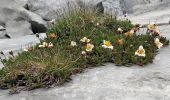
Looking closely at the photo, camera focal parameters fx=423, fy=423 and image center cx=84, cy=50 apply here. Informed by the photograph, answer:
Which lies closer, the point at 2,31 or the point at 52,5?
the point at 2,31

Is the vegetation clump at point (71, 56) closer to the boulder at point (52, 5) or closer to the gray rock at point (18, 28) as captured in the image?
the gray rock at point (18, 28)

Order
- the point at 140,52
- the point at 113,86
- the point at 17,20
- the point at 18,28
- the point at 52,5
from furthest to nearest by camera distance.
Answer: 1. the point at 52,5
2. the point at 17,20
3. the point at 18,28
4. the point at 140,52
5. the point at 113,86

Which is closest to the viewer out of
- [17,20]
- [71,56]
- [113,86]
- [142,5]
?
[113,86]

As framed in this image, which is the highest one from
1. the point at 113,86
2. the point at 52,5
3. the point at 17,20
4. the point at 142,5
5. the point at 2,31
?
the point at 52,5

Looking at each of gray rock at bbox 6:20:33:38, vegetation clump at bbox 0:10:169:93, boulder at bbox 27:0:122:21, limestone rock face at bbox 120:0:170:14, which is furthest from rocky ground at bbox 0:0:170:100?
limestone rock face at bbox 120:0:170:14

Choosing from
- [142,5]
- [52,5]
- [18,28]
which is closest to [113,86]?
[18,28]

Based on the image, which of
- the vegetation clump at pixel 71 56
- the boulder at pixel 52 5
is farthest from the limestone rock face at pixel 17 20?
the vegetation clump at pixel 71 56

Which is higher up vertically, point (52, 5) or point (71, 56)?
point (52, 5)

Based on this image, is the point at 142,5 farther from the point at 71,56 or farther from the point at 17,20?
the point at 71,56
